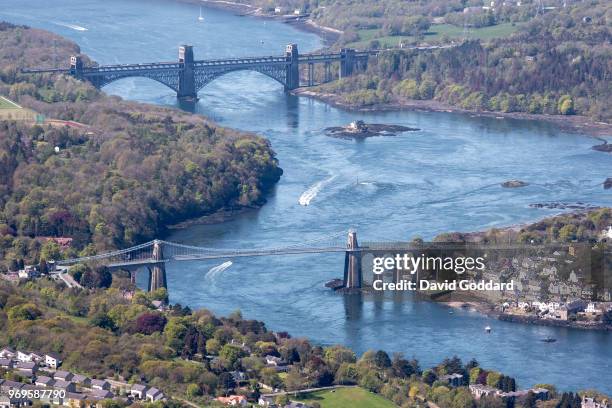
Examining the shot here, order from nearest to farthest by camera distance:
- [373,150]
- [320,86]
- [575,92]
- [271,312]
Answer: [271,312] < [373,150] < [575,92] < [320,86]

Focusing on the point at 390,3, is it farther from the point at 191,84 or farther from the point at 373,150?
the point at 373,150

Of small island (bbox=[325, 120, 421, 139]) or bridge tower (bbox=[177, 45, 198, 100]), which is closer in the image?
small island (bbox=[325, 120, 421, 139])

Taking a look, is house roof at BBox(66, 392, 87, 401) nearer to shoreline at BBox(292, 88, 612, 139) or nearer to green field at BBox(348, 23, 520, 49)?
shoreline at BBox(292, 88, 612, 139)

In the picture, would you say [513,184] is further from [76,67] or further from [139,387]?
[139,387]

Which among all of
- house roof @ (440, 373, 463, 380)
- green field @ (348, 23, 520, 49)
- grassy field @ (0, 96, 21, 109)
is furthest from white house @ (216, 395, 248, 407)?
green field @ (348, 23, 520, 49)

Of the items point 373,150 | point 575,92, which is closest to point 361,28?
point 575,92
